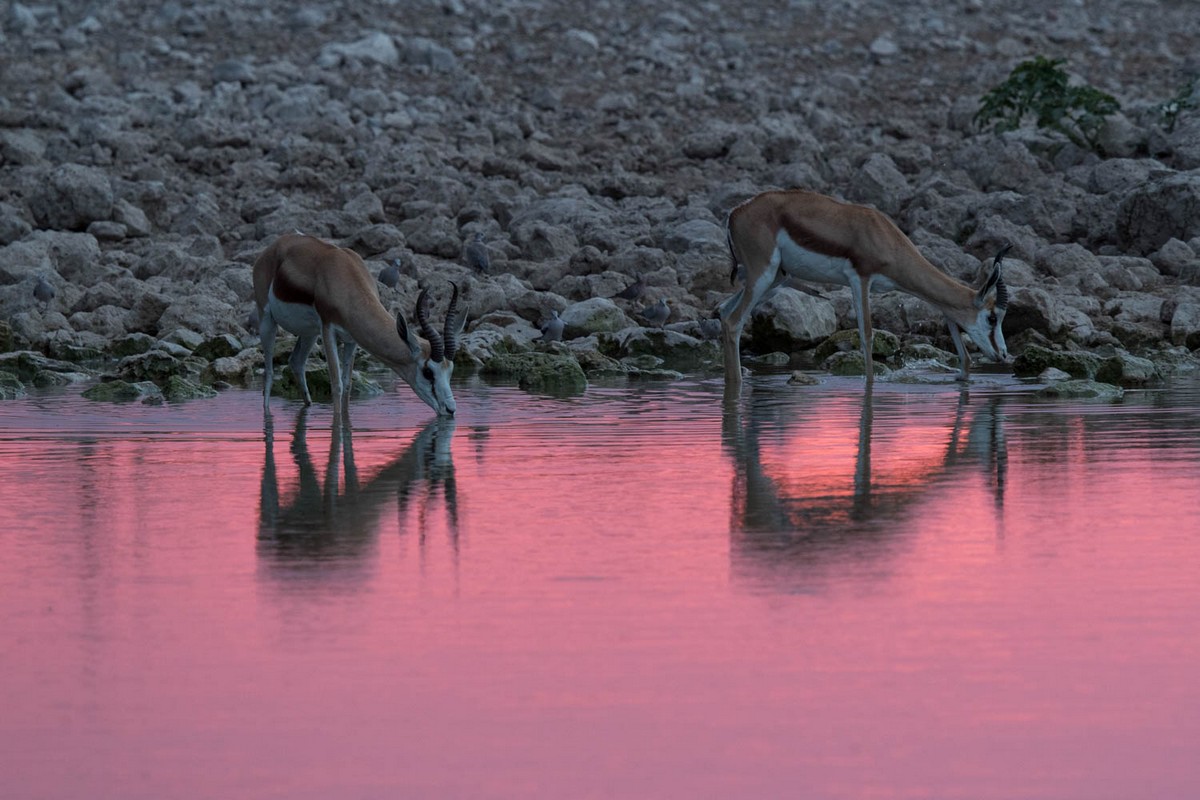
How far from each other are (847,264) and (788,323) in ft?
10.4

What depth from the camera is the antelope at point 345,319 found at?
1420cm

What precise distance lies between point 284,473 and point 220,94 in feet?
88.7

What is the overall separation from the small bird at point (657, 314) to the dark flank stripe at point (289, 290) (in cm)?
736

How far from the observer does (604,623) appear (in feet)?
21.1

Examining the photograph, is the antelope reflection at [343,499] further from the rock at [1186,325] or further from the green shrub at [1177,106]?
the green shrub at [1177,106]

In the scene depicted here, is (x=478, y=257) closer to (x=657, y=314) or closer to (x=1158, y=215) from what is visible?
(x=657, y=314)

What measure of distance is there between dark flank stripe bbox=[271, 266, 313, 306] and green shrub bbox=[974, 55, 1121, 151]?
17.9m

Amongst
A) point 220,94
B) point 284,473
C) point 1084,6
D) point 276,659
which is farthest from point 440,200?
point 1084,6

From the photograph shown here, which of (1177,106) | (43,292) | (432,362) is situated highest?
(1177,106)

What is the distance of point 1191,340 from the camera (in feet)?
67.8

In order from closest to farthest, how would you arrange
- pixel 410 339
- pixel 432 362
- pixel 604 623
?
pixel 604 623, pixel 432 362, pixel 410 339

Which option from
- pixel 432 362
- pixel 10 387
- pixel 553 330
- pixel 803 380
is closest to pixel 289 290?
pixel 432 362

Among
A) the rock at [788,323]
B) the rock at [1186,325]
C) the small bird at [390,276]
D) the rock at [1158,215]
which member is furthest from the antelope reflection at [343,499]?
the rock at [1158,215]

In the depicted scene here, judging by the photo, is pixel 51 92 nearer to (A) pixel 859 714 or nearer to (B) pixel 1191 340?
(B) pixel 1191 340
